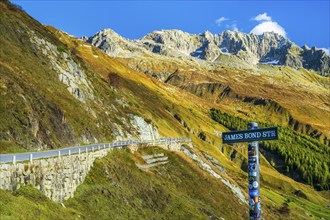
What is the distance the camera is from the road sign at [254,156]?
16.0 metres

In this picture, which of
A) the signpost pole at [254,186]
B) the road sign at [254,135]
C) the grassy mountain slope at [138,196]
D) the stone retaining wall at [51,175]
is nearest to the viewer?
the signpost pole at [254,186]

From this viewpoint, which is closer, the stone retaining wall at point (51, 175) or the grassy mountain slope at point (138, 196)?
the stone retaining wall at point (51, 175)

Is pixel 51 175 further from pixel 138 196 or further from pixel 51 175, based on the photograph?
pixel 138 196

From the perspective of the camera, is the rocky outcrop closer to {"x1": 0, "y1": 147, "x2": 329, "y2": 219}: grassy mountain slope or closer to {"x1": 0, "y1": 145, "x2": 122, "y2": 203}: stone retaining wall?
{"x1": 0, "y1": 145, "x2": 122, "y2": 203}: stone retaining wall

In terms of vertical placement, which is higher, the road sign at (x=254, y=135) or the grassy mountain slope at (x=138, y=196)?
the road sign at (x=254, y=135)

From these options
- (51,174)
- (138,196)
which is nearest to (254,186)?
(51,174)

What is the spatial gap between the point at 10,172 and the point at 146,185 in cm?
2919

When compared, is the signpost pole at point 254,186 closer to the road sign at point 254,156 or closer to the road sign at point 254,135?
the road sign at point 254,156

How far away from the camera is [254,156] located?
1648 cm

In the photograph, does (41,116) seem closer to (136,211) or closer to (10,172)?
(136,211)

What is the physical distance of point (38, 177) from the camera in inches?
1194

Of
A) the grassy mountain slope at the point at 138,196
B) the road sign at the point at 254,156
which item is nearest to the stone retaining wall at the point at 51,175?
the grassy mountain slope at the point at 138,196

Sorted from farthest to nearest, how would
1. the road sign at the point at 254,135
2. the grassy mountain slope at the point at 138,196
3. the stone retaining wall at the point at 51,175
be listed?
the grassy mountain slope at the point at 138,196
the stone retaining wall at the point at 51,175
the road sign at the point at 254,135

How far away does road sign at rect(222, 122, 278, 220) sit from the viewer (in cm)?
1599
